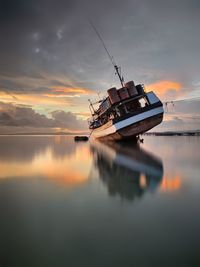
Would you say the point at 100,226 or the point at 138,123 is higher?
the point at 138,123

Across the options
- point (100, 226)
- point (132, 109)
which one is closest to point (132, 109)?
point (132, 109)

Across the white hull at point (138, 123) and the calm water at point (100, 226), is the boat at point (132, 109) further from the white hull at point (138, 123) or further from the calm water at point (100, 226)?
the calm water at point (100, 226)

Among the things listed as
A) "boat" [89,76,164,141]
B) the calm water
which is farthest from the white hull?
the calm water

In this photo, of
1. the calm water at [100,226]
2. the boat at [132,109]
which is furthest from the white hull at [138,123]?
the calm water at [100,226]

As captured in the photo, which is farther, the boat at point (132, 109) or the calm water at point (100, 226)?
the boat at point (132, 109)

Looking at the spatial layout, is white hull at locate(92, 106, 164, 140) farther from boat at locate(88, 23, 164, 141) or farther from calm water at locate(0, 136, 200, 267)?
calm water at locate(0, 136, 200, 267)

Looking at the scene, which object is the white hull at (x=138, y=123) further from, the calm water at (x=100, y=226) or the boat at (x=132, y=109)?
the calm water at (x=100, y=226)

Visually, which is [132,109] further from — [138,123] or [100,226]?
[100,226]

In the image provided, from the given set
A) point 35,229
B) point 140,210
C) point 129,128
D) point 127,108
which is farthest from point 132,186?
point 127,108

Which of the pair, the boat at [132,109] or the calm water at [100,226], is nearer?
the calm water at [100,226]

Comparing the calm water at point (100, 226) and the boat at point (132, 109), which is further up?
the boat at point (132, 109)

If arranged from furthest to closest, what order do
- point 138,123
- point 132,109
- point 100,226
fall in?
point 132,109, point 138,123, point 100,226

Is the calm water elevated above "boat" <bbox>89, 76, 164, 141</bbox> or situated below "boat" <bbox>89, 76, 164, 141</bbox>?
below

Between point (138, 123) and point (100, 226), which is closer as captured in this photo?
point (100, 226)
